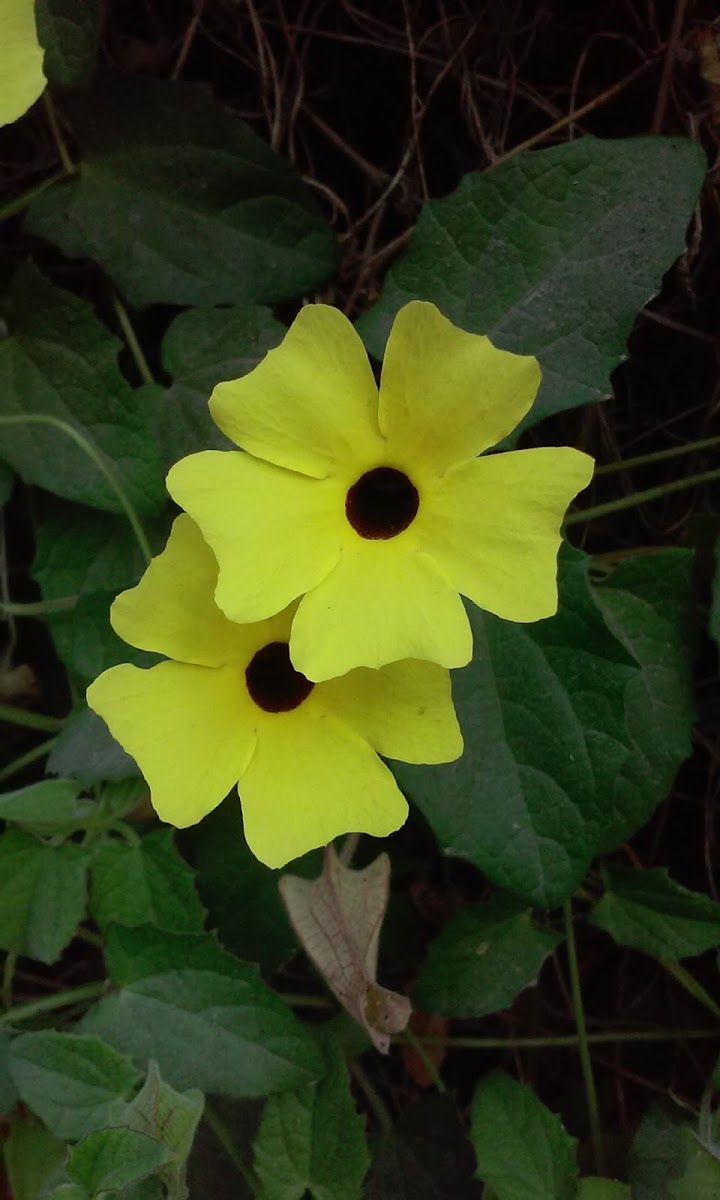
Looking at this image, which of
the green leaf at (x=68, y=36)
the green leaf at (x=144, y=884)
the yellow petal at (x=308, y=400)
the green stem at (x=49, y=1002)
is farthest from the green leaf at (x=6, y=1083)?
the green leaf at (x=68, y=36)

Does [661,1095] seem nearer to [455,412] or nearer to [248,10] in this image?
[455,412]

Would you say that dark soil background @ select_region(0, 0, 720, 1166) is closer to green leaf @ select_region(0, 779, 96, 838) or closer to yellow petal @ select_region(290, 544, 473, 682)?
green leaf @ select_region(0, 779, 96, 838)

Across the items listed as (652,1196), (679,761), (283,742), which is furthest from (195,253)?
(652,1196)

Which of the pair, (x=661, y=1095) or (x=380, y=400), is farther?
(x=661, y=1095)

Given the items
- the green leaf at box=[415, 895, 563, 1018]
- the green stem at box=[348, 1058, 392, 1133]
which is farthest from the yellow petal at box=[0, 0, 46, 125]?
the green stem at box=[348, 1058, 392, 1133]

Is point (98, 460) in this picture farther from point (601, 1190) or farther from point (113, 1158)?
point (601, 1190)

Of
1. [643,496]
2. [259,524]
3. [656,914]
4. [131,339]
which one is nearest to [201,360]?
[131,339]

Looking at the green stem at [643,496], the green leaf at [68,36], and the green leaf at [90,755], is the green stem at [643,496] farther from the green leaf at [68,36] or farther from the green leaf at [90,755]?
the green leaf at [68,36]
